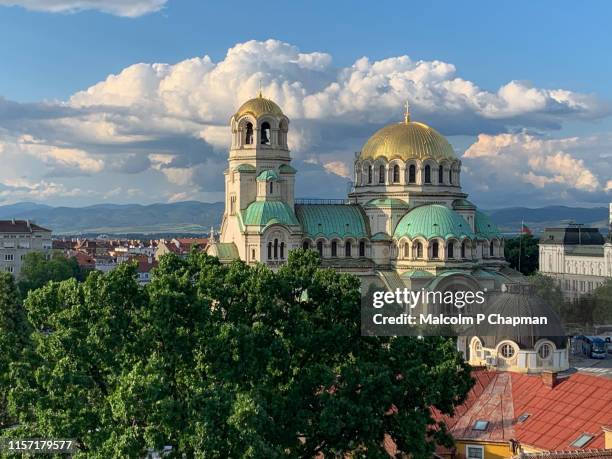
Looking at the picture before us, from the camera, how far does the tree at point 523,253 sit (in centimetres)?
12319

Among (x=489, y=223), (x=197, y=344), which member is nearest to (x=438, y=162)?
(x=489, y=223)

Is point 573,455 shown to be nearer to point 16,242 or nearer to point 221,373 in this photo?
point 221,373

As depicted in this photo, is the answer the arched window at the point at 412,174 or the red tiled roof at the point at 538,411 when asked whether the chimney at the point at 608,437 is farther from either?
the arched window at the point at 412,174

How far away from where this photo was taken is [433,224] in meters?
77.9

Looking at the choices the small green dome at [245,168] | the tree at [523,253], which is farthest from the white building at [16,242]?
the tree at [523,253]

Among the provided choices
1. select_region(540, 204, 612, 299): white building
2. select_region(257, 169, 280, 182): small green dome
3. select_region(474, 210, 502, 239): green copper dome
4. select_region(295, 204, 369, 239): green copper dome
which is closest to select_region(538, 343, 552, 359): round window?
select_region(295, 204, 369, 239): green copper dome

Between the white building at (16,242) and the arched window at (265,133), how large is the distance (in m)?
57.5

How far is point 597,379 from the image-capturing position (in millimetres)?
36312

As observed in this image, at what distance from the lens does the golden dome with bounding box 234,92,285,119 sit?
264ft

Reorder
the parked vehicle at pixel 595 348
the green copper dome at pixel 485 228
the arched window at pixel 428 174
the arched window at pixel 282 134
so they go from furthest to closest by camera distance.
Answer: the green copper dome at pixel 485 228 → the arched window at pixel 428 174 → the arched window at pixel 282 134 → the parked vehicle at pixel 595 348

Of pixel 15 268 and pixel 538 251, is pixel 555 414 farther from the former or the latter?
pixel 15 268

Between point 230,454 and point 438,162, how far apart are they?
59.8 meters

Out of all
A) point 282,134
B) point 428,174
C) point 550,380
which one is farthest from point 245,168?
point 550,380

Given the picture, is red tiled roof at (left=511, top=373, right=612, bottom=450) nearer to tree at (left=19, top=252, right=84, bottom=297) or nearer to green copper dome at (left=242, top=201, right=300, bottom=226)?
green copper dome at (left=242, top=201, right=300, bottom=226)
